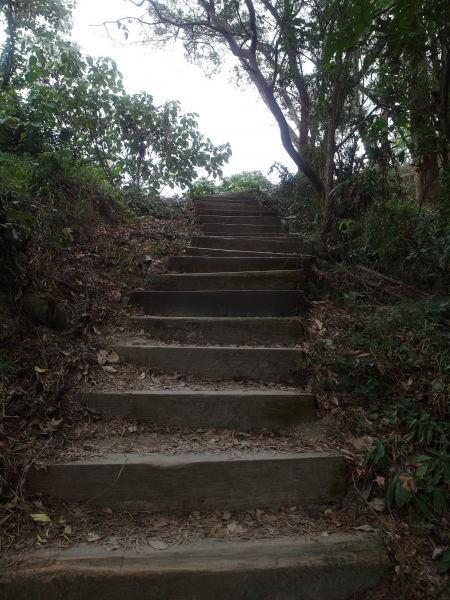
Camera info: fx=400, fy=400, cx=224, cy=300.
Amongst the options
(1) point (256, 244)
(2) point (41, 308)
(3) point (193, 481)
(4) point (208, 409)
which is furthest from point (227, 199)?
(3) point (193, 481)

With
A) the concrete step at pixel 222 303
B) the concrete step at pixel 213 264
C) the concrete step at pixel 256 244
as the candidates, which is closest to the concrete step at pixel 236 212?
the concrete step at pixel 256 244

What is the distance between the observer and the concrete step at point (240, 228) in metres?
5.43

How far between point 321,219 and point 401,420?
11.1 feet

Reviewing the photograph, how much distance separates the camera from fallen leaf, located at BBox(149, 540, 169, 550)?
1.71 m

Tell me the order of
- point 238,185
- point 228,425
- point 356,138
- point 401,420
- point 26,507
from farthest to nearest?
point 238,185, point 356,138, point 228,425, point 401,420, point 26,507

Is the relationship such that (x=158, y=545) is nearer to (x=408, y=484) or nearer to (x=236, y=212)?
(x=408, y=484)

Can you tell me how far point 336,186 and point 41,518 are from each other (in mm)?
4045

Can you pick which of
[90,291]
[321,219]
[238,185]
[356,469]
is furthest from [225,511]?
[238,185]

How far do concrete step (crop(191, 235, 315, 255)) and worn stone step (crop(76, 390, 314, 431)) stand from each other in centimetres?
265

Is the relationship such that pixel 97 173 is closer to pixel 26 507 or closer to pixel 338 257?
pixel 338 257

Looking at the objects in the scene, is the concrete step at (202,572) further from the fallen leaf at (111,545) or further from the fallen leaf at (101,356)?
the fallen leaf at (101,356)

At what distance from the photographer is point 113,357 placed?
2.74 metres

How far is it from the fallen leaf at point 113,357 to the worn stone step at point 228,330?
1.37ft

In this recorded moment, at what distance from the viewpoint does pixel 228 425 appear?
236cm
